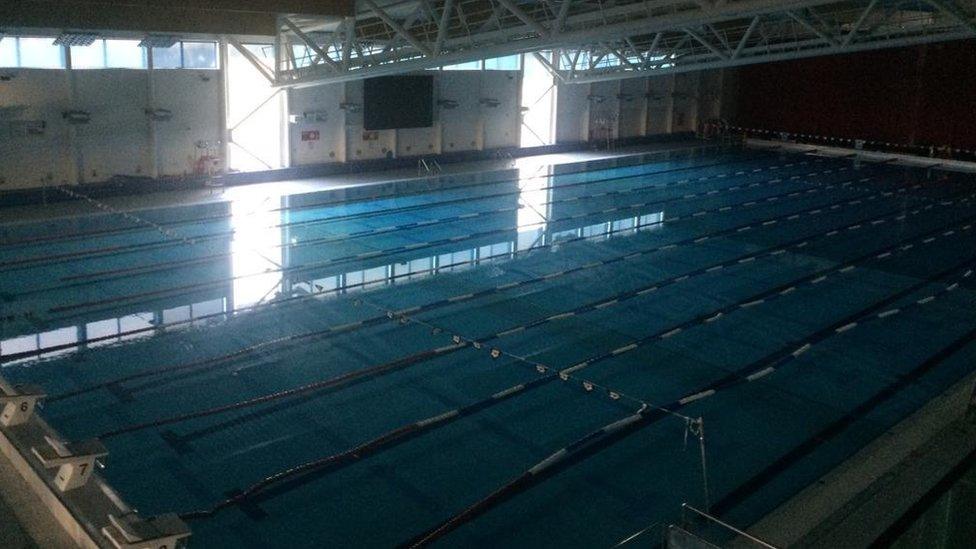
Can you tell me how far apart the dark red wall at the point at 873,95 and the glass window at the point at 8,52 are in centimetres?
2220

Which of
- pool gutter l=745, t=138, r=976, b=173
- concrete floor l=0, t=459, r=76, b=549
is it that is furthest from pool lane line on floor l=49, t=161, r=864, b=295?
concrete floor l=0, t=459, r=76, b=549

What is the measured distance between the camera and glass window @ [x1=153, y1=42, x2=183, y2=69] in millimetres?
17016

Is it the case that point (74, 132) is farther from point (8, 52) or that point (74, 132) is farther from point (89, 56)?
point (8, 52)

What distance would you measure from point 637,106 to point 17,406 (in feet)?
83.0

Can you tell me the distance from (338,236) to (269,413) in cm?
691

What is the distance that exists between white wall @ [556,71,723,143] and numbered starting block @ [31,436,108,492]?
73.1ft

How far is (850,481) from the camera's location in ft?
20.2

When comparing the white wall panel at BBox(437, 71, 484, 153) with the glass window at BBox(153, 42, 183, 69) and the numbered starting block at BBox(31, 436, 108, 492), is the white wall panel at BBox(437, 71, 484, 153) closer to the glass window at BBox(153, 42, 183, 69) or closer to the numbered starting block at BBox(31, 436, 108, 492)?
the glass window at BBox(153, 42, 183, 69)

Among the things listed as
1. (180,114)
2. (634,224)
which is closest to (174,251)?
(180,114)

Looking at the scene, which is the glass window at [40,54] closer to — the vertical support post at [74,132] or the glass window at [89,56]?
the vertical support post at [74,132]

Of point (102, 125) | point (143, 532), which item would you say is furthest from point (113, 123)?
point (143, 532)

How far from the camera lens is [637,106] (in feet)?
90.0

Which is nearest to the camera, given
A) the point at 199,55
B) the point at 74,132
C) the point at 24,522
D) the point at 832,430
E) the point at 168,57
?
the point at 24,522

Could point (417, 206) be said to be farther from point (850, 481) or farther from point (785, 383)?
point (850, 481)
